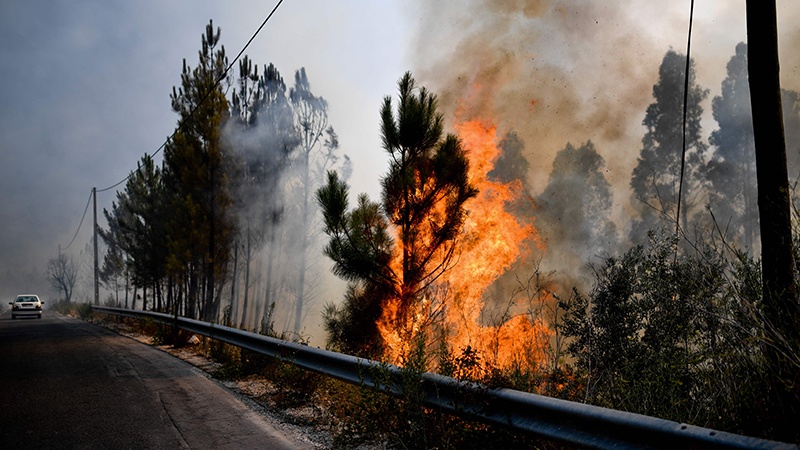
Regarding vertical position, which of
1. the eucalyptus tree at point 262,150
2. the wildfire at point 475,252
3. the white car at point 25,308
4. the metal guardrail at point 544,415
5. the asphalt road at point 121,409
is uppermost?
the eucalyptus tree at point 262,150

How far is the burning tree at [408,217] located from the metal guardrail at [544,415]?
6288 millimetres

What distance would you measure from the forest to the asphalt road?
176 centimetres

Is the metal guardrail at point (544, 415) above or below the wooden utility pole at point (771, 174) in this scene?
below

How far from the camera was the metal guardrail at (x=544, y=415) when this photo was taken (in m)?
2.81

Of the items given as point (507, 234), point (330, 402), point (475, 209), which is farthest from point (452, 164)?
point (330, 402)

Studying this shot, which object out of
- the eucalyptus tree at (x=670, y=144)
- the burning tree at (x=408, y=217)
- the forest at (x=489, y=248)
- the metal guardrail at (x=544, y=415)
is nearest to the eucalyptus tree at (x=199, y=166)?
the forest at (x=489, y=248)

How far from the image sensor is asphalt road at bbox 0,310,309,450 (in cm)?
509

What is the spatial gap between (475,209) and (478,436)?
920 cm

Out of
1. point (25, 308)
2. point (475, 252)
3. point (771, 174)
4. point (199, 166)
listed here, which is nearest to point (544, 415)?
point (771, 174)

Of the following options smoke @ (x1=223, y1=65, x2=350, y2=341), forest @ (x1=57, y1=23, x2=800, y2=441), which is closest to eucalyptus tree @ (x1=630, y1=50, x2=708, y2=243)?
forest @ (x1=57, y1=23, x2=800, y2=441)

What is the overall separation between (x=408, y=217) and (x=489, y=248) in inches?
83.4

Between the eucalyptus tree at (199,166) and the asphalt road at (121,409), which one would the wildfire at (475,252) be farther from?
the eucalyptus tree at (199,166)

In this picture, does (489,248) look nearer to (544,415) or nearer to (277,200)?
(544,415)

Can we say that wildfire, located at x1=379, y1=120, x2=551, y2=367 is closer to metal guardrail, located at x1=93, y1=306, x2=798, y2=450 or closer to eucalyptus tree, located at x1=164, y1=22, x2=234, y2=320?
metal guardrail, located at x1=93, y1=306, x2=798, y2=450
